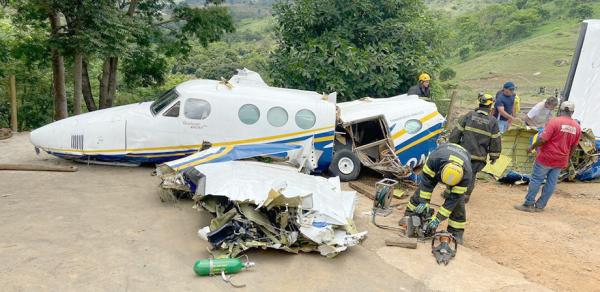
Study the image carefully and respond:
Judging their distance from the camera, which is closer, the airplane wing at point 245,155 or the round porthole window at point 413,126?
the airplane wing at point 245,155

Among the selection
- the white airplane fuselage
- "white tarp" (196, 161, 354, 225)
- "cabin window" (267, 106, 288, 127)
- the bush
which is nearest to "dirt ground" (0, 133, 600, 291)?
"white tarp" (196, 161, 354, 225)

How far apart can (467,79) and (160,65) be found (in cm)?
3480

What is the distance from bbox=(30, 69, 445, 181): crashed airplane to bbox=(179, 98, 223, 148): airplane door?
2 centimetres

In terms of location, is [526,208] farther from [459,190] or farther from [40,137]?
[40,137]

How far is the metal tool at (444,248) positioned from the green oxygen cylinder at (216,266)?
2584mm

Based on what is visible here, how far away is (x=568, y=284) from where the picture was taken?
525 centimetres

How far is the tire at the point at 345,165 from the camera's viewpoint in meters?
9.36

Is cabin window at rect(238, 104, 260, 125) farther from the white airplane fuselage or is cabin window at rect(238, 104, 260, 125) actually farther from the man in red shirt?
the man in red shirt

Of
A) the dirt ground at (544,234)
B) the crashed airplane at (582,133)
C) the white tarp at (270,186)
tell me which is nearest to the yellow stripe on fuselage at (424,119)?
the dirt ground at (544,234)

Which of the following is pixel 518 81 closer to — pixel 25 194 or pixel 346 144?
pixel 346 144

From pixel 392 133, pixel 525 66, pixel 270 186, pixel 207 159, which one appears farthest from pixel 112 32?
pixel 525 66

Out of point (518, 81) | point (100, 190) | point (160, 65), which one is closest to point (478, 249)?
point (100, 190)

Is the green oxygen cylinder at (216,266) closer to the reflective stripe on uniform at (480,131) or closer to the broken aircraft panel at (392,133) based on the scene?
the reflective stripe on uniform at (480,131)

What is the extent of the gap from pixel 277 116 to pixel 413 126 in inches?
117
